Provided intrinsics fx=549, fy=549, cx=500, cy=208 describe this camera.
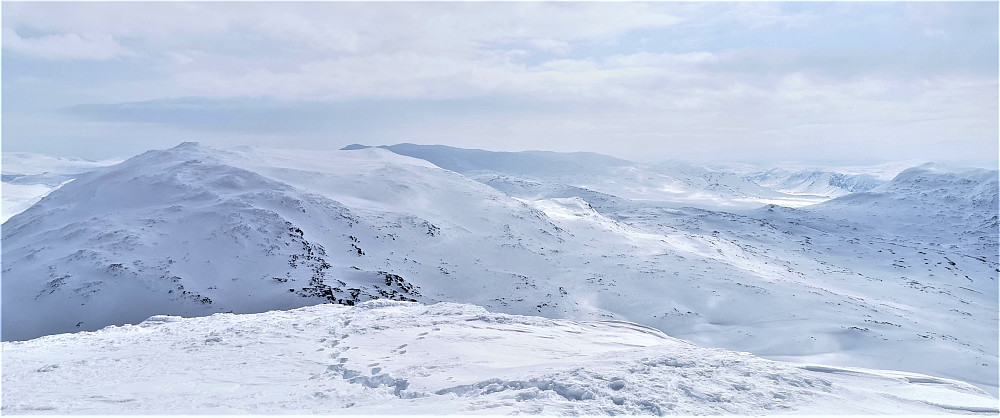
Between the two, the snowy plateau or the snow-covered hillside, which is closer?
the snowy plateau

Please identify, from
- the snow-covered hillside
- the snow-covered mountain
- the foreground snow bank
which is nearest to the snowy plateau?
the foreground snow bank

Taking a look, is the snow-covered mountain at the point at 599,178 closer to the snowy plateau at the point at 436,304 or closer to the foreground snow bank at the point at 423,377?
the snowy plateau at the point at 436,304

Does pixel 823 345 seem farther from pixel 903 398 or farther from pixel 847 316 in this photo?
pixel 903 398

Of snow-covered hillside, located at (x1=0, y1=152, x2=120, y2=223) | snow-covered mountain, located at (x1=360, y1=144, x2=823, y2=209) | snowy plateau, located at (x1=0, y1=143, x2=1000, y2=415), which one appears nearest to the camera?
snowy plateau, located at (x1=0, y1=143, x2=1000, y2=415)

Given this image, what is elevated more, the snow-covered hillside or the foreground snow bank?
the foreground snow bank

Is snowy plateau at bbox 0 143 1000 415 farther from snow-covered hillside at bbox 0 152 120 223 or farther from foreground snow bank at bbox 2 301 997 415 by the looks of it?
snow-covered hillside at bbox 0 152 120 223

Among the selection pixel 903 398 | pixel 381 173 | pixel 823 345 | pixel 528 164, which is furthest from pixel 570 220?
pixel 528 164

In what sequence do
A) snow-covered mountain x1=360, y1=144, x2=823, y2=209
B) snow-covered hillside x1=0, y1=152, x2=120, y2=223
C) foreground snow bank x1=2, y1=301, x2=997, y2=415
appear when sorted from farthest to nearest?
snow-covered mountain x1=360, y1=144, x2=823, y2=209, snow-covered hillside x1=0, y1=152, x2=120, y2=223, foreground snow bank x1=2, y1=301, x2=997, y2=415

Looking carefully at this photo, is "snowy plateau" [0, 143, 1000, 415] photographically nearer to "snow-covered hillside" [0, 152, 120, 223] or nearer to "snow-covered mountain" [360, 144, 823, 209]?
"snow-covered mountain" [360, 144, 823, 209]

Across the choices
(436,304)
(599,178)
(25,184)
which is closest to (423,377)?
(436,304)
